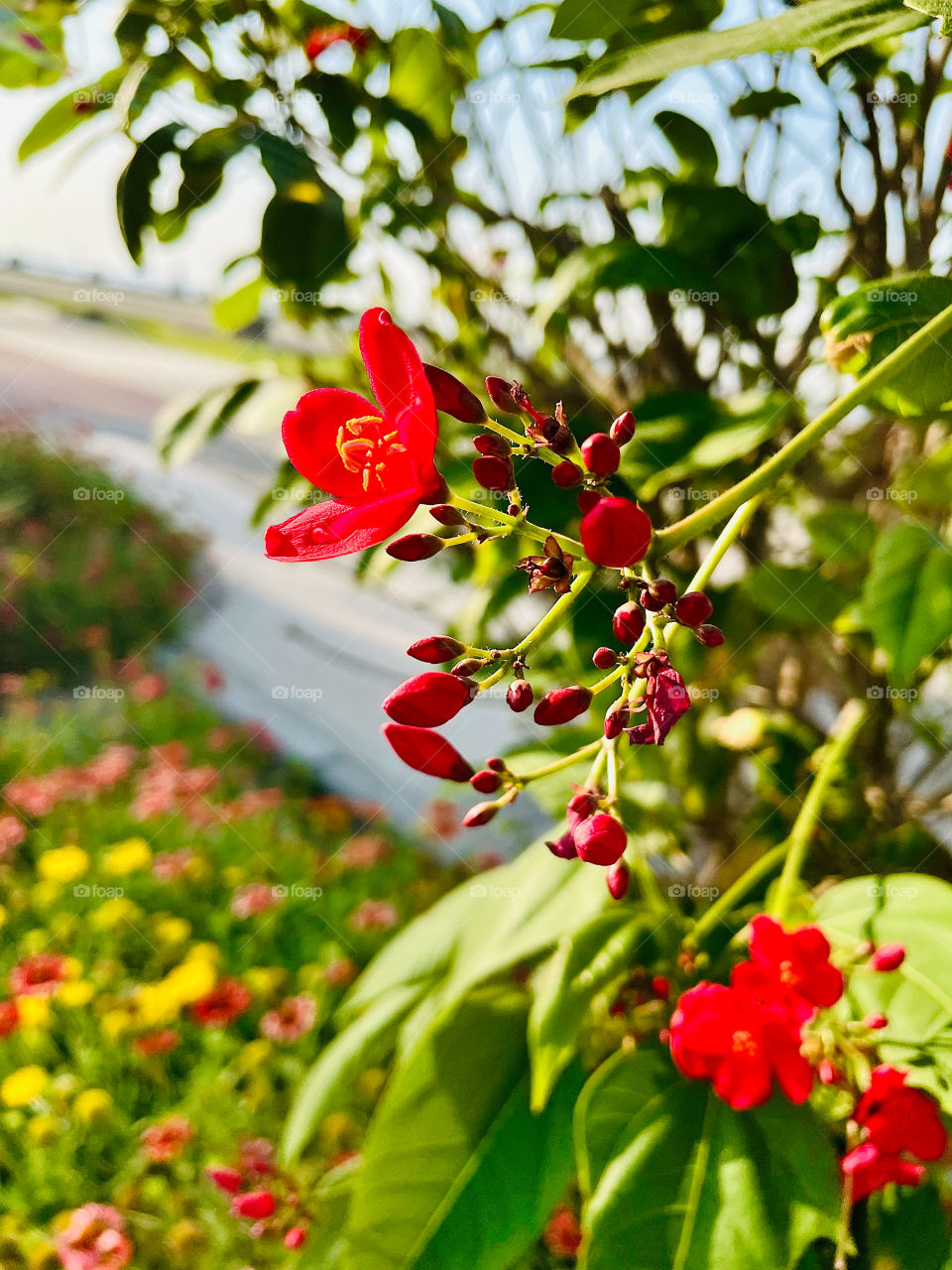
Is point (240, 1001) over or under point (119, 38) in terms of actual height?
under

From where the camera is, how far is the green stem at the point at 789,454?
349mm

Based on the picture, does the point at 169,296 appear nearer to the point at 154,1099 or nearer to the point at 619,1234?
the point at 154,1099

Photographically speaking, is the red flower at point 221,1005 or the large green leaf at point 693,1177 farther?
the red flower at point 221,1005

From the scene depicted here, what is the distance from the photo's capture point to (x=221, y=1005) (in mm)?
1320

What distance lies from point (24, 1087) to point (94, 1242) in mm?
329

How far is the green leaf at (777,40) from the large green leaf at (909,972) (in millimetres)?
493

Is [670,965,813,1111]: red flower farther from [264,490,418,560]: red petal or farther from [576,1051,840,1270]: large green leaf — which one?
[264,490,418,560]: red petal

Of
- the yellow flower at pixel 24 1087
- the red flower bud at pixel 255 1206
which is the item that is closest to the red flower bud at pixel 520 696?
the red flower bud at pixel 255 1206

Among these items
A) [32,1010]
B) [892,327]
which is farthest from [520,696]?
[32,1010]

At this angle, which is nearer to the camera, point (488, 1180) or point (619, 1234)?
point (619, 1234)

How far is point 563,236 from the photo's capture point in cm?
92

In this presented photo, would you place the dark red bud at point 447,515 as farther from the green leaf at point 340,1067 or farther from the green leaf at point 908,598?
the green leaf at point 340,1067

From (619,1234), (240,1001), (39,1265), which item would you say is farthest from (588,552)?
(240,1001)

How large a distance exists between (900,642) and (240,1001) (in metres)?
1.08
